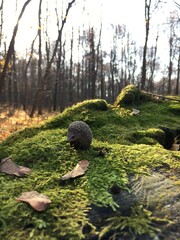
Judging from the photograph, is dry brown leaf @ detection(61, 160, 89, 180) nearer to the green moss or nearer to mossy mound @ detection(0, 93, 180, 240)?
mossy mound @ detection(0, 93, 180, 240)

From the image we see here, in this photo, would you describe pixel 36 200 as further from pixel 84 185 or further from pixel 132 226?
pixel 132 226

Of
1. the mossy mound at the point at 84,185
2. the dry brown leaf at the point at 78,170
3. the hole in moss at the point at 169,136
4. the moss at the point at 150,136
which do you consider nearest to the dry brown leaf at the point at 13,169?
the mossy mound at the point at 84,185

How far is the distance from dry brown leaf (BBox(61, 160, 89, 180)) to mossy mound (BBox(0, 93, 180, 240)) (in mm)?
48

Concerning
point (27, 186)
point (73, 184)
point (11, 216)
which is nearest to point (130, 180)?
point (73, 184)

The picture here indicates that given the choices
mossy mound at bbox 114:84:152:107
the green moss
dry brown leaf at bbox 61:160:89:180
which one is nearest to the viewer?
the green moss

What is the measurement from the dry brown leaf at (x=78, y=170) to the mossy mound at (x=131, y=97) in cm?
363

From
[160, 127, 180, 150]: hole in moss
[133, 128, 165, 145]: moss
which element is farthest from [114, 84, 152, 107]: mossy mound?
[133, 128, 165, 145]: moss

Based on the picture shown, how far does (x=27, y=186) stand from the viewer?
2791 millimetres

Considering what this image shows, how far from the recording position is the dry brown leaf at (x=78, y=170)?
2938 millimetres

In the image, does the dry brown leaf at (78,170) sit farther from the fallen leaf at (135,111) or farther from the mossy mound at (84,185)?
the fallen leaf at (135,111)

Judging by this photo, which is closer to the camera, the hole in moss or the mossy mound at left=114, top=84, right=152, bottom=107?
the hole in moss

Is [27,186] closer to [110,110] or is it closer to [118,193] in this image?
[118,193]

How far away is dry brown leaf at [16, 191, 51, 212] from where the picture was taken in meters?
2.34

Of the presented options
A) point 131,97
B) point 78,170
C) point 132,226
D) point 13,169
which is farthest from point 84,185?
point 131,97
